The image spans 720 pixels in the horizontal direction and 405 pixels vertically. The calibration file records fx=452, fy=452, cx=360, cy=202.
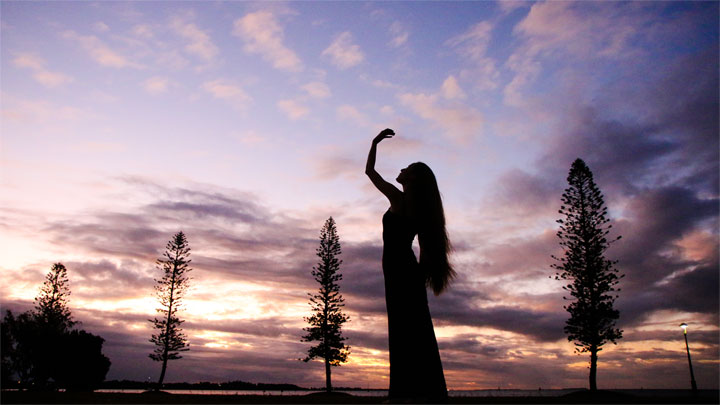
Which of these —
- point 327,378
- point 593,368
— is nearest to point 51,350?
point 327,378

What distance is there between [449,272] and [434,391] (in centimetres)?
92

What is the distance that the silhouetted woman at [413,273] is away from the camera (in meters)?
3.14

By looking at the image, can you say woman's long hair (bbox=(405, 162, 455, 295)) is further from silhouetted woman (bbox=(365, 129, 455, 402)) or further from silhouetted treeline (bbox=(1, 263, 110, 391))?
silhouetted treeline (bbox=(1, 263, 110, 391))

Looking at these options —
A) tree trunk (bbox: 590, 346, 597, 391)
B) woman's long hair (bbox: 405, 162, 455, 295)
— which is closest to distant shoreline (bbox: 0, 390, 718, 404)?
tree trunk (bbox: 590, 346, 597, 391)

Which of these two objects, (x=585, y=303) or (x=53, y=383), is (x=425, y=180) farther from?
(x=53, y=383)

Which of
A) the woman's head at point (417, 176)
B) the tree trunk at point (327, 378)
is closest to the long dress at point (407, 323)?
the woman's head at point (417, 176)

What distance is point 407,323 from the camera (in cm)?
326

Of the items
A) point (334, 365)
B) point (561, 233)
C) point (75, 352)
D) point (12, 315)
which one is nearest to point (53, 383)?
point (75, 352)

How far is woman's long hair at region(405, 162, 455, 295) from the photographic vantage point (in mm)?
3506

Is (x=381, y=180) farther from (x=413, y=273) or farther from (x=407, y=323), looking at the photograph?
(x=407, y=323)

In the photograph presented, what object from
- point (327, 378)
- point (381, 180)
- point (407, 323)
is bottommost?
point (327, 378)

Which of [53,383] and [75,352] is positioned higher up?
[75,352]

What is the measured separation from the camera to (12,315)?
42.2 meters

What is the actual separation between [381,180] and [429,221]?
1.63ft
